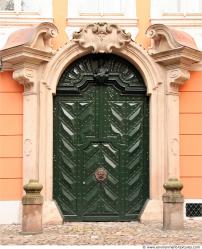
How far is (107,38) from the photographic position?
10.1 meters

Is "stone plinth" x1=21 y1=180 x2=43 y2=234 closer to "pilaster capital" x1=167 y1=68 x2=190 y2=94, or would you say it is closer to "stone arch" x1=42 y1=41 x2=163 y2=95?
"stone arch" x1=42 y1=41 x2=163 y2=95

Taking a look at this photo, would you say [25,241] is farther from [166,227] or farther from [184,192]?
[184,192]

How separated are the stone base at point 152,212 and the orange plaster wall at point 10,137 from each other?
92.5 inches

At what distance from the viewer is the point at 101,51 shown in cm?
1012

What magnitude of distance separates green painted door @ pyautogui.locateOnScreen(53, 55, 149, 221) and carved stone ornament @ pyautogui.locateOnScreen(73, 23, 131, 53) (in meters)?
0.35

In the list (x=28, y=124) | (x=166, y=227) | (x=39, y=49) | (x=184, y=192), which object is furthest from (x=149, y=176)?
(x=39, y=49)

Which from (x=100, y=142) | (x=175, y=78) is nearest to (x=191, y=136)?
(x=175, y=78)

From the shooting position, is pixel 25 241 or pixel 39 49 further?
pixel 39 49

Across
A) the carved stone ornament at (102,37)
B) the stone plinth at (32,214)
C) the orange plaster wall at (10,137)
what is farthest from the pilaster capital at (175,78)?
the stone plinth at (32,214)

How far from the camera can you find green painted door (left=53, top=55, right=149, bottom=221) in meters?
10.3

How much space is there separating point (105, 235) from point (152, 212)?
1.74m

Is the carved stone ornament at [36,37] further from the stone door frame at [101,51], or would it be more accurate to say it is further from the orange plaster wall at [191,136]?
the orange plaster wall at [191,136]

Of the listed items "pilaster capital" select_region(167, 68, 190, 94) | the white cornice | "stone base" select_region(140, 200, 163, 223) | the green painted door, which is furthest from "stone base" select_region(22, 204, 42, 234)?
the white cornice

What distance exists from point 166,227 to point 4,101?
3821mm
